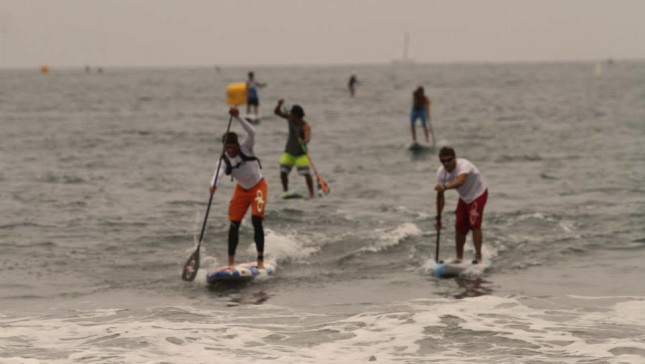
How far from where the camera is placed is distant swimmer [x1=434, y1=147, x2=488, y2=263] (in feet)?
40.5

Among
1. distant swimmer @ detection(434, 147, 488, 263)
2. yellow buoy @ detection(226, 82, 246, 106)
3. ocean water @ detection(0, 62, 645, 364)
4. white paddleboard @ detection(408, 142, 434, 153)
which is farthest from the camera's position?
yellow buoy @ detection(226, 82, 246, 106)

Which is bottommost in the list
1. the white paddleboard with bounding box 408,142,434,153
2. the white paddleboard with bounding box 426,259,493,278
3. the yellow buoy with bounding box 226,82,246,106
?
the white paddleboard with bounding box 426,259,493,278

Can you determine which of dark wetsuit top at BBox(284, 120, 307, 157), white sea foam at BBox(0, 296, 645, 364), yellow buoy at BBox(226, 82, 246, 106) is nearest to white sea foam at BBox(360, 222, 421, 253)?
dark wetsuit top at BBox(284, 120, 307, 157)

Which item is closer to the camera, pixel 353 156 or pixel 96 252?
pixel 96 252

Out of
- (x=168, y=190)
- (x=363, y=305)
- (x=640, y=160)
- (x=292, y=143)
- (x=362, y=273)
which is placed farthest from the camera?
(x=640, y=160)

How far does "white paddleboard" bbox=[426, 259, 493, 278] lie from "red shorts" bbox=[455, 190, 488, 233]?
1.59 feet

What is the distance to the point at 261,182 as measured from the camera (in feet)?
41.9

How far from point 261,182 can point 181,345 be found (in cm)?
377

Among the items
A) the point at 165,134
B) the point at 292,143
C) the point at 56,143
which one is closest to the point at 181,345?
the point at 292,143

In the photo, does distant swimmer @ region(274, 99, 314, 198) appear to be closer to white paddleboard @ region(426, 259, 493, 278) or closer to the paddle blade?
the paddle blade

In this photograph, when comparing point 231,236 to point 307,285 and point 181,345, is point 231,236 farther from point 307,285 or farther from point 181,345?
point 181,345

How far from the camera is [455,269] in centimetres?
1280

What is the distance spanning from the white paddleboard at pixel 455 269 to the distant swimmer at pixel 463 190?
0.12m

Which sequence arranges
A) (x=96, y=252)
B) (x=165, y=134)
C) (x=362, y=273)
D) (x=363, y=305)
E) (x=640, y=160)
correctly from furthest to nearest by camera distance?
(x=165, y=134) → (x=640, y=160) → (x=96, y=252) → (x=362, y=273) → (x=363, y=305)
